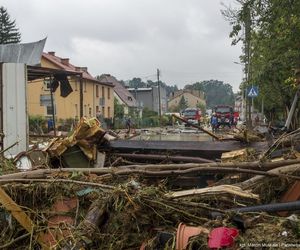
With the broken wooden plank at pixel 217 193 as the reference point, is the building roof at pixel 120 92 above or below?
above

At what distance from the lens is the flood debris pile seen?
3590 mm

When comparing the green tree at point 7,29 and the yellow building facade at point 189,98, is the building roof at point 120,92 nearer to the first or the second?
the green tree at point 7,29

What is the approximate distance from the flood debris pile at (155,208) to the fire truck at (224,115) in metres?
37.1

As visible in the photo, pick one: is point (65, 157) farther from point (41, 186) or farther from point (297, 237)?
point (297, 237)

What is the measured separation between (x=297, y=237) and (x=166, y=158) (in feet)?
10.6

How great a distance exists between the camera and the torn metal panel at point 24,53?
11.1 meters

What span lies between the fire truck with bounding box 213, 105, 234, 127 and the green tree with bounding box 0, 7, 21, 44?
111ft

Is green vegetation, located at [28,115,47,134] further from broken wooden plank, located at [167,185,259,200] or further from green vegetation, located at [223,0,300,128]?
broken wooden plank, located at [167,185,259,200]

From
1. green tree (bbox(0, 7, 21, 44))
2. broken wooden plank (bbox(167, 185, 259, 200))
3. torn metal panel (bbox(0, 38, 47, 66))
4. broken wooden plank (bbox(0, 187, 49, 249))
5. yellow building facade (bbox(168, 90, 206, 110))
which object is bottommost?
broken wooden plank (bbox(0, 187, 49, 249))

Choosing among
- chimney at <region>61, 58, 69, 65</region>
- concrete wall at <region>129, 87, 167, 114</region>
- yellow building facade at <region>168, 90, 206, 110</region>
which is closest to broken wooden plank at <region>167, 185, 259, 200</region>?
chimney at <region>61, 58, 69, 65</region>

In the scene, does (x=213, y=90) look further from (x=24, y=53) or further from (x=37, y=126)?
(x=24, y=53)

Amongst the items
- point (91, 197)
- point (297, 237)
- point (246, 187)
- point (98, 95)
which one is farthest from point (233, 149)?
point (98, 95)

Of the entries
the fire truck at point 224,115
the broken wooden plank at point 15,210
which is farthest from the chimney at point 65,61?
the broken wooden plank at point 15,210

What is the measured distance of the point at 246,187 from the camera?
4.67 metres
